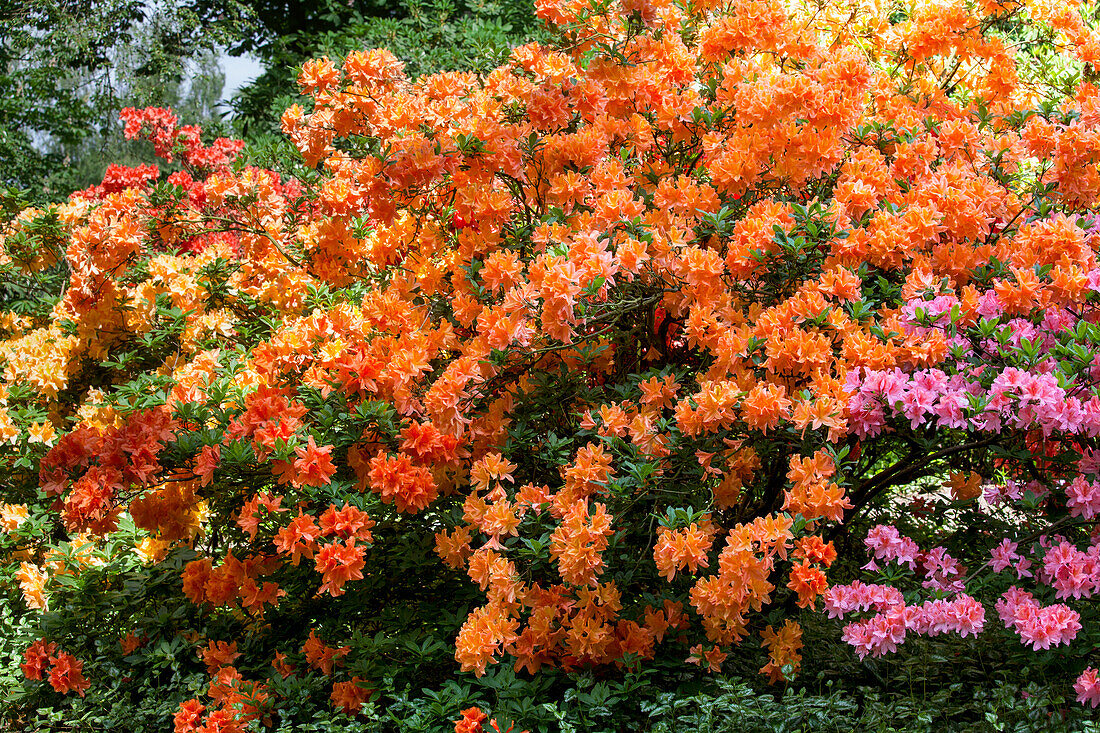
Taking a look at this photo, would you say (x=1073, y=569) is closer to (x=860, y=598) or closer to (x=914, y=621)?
(x=914, y=621)

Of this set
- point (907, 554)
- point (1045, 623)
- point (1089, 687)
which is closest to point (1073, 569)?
point (1045, 623)

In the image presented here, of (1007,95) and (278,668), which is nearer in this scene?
(278,668)

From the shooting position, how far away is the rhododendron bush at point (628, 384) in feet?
8.87

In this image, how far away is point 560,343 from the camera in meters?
3.21

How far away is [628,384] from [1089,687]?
5.24 ft

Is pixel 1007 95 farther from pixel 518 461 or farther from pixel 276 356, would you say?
pixel 276 356

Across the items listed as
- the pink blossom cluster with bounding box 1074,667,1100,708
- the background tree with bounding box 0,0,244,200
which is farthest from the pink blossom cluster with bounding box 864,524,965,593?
the background tree with bounding box 0,0,244,200

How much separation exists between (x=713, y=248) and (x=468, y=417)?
98 cm

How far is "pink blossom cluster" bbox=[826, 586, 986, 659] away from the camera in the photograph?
2.67 metres

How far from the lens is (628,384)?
3.30 m

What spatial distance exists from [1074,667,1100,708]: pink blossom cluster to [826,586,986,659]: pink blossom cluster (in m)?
0.29

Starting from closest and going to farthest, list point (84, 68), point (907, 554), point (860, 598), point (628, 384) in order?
point (860, 598), point (907, 554), point (628, 384), point (84, 68)

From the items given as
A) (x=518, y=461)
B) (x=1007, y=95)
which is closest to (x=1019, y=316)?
(x=1007, y=95)

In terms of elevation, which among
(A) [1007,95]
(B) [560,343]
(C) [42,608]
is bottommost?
(C) [42,608]
